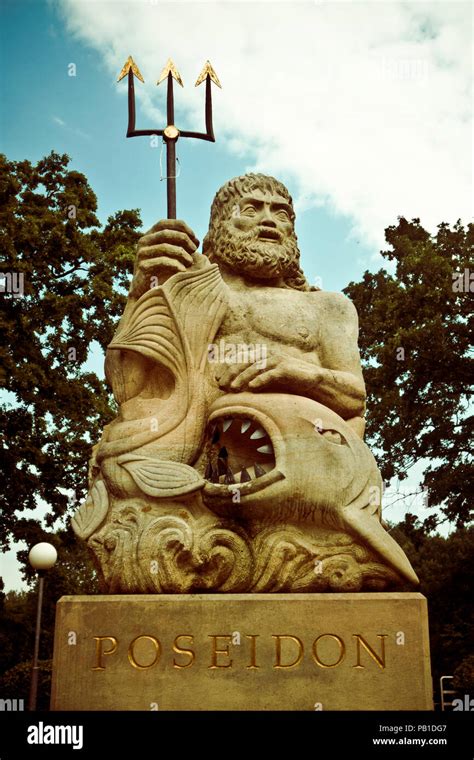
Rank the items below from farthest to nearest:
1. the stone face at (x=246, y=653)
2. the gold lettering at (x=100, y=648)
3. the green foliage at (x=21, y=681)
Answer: the green foliage at (x=21, y=681), the gold lettering at (x=100, y=648), the stone face at (x=246, y=653)

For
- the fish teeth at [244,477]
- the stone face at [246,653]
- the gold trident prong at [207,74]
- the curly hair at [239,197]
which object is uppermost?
the gold trident prong at [207,74]

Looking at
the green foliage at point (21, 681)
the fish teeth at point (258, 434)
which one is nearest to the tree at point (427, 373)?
the green foliage at point (21, 681)

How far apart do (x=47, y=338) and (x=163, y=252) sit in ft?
31.0

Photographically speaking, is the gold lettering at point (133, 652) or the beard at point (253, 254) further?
the beard at point (253, 254)

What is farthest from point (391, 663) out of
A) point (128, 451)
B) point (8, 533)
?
point (8, 533)

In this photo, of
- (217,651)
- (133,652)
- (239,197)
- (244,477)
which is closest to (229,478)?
(244,477)

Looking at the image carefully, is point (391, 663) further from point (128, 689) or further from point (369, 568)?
point (128, 689)

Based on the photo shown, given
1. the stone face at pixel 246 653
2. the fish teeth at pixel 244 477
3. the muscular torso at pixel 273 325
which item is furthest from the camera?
the muscular torso at pixel 273 325

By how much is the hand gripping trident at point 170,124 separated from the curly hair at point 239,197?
0.33m

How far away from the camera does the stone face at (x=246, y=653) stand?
13.8 ft

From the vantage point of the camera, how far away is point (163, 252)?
5.54m

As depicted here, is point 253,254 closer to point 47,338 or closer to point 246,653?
point 246,653

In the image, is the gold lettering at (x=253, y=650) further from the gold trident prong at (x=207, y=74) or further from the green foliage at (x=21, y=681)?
the green foliage at (x=21, y=681)

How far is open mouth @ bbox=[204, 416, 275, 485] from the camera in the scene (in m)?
4.84
